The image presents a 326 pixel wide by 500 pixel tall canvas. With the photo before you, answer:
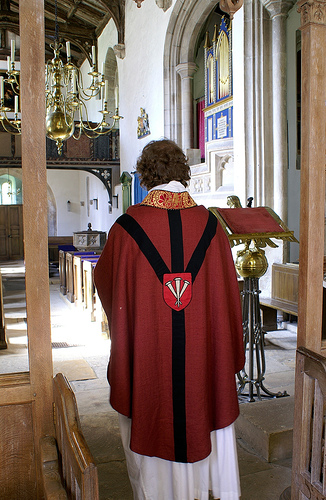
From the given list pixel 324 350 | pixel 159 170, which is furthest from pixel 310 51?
pixel 324 350

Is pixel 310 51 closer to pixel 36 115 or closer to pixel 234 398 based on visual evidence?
pixel 36 115

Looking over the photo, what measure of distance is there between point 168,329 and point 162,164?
0.65 metres

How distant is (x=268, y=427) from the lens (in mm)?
2549

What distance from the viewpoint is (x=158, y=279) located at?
1844 mm

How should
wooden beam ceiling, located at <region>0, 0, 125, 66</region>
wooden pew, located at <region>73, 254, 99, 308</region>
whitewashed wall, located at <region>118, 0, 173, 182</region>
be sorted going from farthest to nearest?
wooden beam ceiling, located at <region>0, 0, 125, 66</region>, whitewashed wall, located at <region>118, 0, 173, 182</region>, wooden pew, located at <region>73, 254, 99, 308</region>

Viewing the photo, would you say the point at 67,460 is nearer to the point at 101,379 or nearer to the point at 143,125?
the point at 101,379

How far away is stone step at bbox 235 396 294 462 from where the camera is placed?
8.24ft

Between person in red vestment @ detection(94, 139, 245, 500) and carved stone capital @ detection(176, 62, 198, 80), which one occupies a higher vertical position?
carved stone capital @ detection(176, 62, 198, 80)

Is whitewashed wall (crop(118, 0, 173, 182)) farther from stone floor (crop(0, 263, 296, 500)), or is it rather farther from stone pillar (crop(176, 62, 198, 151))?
stone floor (crop(0, 263, 296, 500))

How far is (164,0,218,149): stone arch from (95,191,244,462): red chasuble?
720cm

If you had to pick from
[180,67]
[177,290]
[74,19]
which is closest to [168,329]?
[177,290]

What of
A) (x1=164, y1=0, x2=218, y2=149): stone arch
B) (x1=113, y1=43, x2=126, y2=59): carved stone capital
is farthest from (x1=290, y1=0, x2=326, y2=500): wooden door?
(x1=113, y1=43, x2=126, y2=59): carved stone capital

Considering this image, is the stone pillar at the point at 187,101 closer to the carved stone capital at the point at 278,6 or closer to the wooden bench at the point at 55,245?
the carved stone capital at the point at 278,6

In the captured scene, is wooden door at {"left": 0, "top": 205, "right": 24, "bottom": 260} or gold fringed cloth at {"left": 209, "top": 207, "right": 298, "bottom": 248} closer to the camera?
gold fringed cloth at {"left": 209, "top": 207, "right": 298, "bottom": 248}
